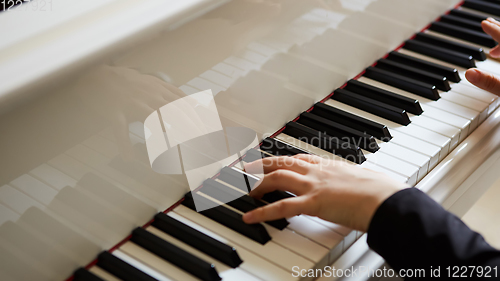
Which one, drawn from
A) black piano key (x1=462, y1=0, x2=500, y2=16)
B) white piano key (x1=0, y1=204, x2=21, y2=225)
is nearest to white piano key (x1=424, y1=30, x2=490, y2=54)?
black piano key (x1=462, y1=0, x2=500, y2=16)

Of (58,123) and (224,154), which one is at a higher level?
(58,123)

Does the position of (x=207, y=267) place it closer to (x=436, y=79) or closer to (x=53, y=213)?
(x=53, y=213)

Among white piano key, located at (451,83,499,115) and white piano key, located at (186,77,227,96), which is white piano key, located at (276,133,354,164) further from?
white piano key, located at (451,83,499,115)

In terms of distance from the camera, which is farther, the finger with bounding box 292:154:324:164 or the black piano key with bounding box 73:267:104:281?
the finger with bounding box 292:154:324:164

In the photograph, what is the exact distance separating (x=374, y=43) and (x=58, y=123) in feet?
3.32

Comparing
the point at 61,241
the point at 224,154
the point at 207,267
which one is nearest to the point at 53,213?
the point at 61,241

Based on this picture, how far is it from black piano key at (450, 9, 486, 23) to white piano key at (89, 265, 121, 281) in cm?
149

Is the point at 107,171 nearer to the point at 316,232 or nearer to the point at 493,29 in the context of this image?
the point at 316,232

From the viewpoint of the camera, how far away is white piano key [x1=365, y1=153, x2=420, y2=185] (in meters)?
1.11

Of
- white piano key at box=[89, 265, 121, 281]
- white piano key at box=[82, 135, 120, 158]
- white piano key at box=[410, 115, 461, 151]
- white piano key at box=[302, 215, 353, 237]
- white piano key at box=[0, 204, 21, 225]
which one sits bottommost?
white piano key at box=[410, 115, 461, 151]

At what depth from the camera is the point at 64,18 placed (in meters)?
0.81

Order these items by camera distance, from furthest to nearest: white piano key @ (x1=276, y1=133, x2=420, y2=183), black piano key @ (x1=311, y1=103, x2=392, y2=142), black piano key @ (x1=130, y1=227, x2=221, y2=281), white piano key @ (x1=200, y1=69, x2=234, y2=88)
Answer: black piano key @ (x1=311, y1=103, x2=392, y2=142) → white piano key @ (x1=276, y1=133, x2=420, y2=183) → white piano key @ (x1=200, y1=69, x2=234, y2=88) → black piano key @ (x1=130, y1=227, x2=221, y2=281)

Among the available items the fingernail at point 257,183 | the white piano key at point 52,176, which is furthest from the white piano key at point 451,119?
the white piano key at point 52,176

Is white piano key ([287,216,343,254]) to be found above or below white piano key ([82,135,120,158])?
below
